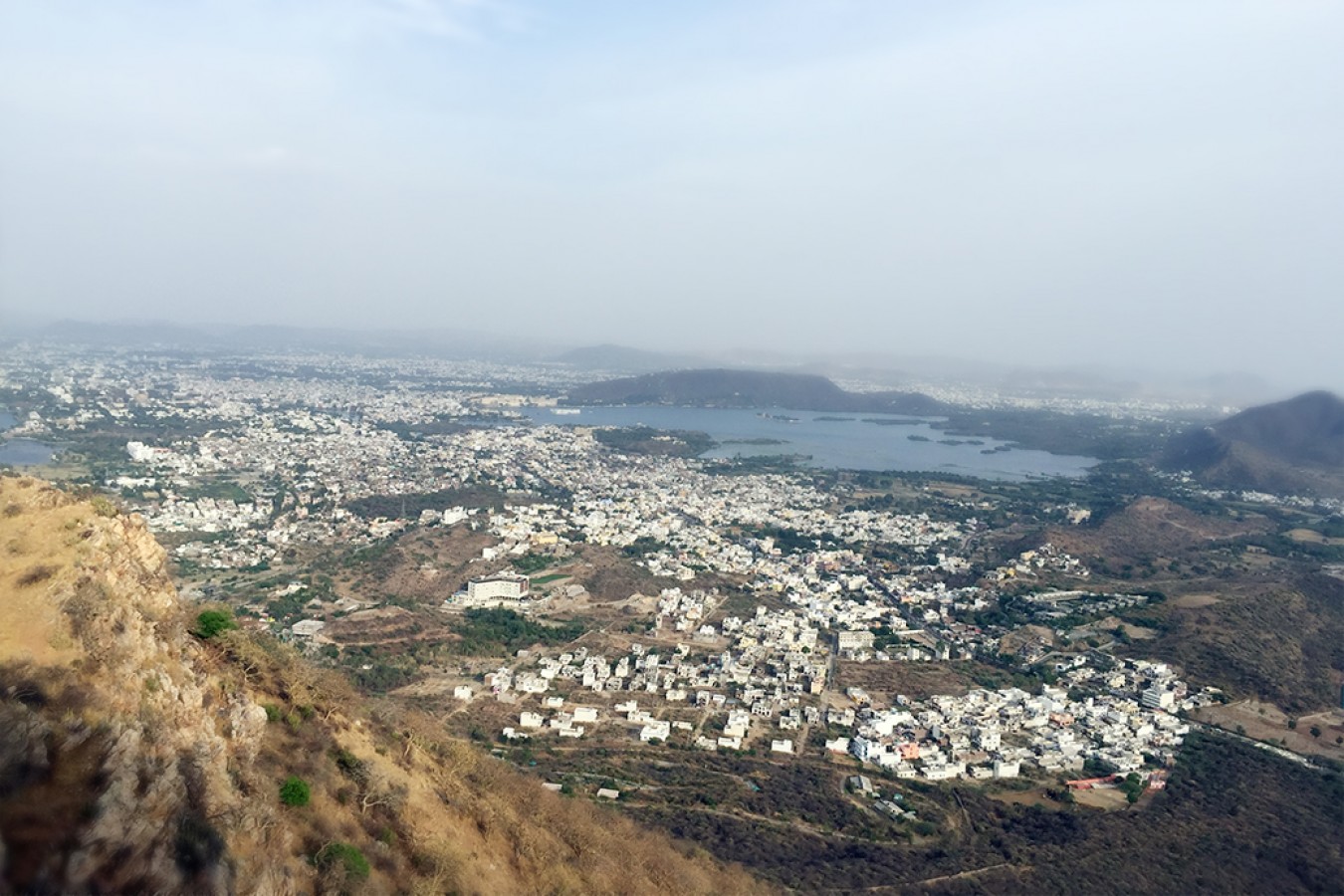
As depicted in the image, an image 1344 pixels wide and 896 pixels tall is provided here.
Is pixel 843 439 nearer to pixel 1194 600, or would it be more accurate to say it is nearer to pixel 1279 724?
pixel 1194 600

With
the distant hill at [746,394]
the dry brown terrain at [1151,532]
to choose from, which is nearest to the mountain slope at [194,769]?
the dry brown terrain at [1151,532]

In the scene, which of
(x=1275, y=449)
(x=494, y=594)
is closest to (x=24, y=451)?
(x=494, y=594)

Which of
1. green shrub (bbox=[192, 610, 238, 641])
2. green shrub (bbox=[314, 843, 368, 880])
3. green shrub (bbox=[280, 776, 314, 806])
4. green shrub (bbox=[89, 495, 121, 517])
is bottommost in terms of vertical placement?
green shrub (bbox=[314, 843, 368, 880])

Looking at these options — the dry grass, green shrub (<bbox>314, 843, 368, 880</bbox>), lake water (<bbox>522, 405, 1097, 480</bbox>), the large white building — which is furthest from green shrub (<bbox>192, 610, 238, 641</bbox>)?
lake water (<bbox>522, 405, 1097, 480</bbox>)

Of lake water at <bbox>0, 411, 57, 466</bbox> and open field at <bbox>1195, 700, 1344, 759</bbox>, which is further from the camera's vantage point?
lake water at <bbox>0, 411, 57, 466</bbox>

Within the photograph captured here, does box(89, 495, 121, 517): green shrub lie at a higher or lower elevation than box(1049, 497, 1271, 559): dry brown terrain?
higher

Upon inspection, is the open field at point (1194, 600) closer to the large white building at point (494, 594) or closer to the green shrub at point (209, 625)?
the large white building at point (494, 594)

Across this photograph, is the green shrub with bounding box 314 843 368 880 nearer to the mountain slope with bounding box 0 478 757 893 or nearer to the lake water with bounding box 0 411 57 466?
the mountain slope with bounding box 0 478 757 893
